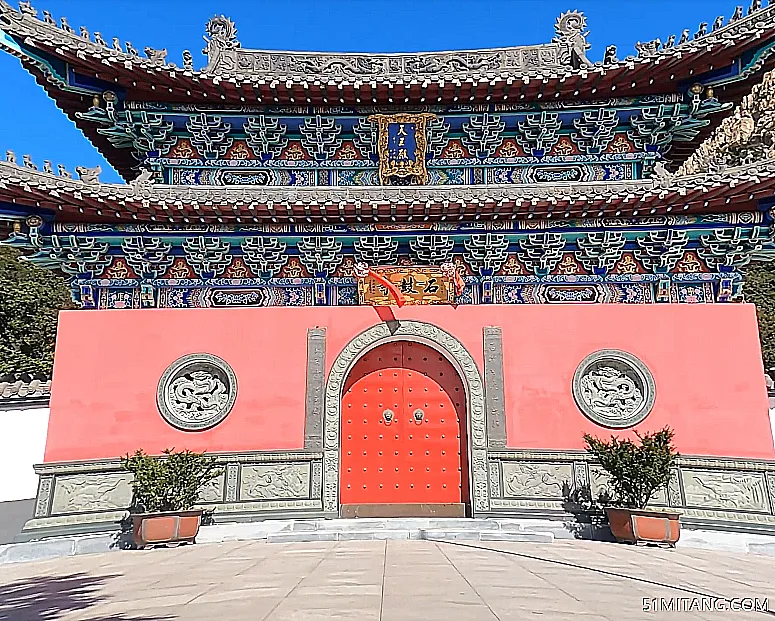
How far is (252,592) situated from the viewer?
4129 mm

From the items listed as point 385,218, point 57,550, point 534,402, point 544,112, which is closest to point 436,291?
point 385,218

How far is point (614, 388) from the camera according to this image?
7496 millimetres

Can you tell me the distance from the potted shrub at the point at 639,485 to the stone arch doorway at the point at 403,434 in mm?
1744

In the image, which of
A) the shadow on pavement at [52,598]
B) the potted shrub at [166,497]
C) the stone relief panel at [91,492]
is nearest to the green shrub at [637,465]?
the potted shrub at [166,497]

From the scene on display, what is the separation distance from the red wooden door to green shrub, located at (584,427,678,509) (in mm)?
1825

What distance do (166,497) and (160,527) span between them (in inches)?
12.3

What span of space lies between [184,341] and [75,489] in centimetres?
211

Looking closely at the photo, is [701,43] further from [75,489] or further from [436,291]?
[75,489]

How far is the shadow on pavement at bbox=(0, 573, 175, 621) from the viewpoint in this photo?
12.5 ft

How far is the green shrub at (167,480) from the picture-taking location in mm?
6414

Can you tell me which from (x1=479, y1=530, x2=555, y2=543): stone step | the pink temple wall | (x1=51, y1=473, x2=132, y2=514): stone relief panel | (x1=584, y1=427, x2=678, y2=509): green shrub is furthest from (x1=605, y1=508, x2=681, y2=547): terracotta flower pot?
(x1=51, y1=473, x2=132, y2=514): stone relief panel

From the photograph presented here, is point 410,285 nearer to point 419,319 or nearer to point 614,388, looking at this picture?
point 419,319

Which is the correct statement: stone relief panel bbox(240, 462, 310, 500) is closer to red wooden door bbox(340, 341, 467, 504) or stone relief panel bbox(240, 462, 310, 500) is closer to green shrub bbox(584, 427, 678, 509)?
red wooden door bbox(340, 341, 467, 504)

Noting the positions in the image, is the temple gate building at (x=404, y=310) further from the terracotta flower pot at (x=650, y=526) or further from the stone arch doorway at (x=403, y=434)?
the terracotta flower pot at (x=650, y=526)
